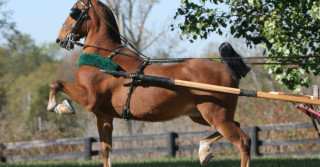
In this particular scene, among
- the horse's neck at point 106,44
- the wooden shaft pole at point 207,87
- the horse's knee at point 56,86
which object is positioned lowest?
the wooden shaft pole at point 207,87

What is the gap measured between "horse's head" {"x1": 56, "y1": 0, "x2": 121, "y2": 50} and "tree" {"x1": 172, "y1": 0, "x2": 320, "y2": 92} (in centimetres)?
179

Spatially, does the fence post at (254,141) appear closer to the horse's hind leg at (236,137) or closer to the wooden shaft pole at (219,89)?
the horse's hind leg at (236,137)

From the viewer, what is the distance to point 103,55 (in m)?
7.18

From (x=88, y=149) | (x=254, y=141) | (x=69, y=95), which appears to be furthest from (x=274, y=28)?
(x=88, y=149)

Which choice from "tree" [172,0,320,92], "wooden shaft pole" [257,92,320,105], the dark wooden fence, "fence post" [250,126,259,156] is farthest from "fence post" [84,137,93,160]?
"wooden shaft pole" [257,92,320,105]

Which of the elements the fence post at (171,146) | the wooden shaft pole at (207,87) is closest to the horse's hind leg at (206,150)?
the wooden shaft pole at (207,87)

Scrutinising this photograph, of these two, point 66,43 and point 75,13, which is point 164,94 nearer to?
point 66,43

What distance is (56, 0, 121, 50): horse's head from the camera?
23.8 feet

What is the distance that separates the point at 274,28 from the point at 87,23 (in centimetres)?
325

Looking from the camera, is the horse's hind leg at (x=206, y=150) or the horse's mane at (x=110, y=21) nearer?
the horse's hind leg at (x=206, y=150)

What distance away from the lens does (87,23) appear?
24.0ft

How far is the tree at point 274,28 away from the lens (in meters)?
8.41

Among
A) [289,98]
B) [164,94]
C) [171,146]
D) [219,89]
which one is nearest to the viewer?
[219,89]

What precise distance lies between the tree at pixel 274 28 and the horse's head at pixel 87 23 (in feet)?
5.88
